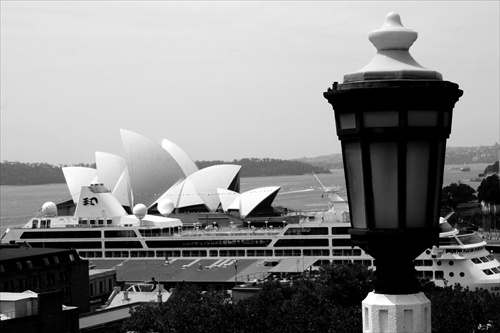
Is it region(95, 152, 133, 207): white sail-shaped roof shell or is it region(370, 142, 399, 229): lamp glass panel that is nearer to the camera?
region(370, 142, 399, 229): lamp glass panel

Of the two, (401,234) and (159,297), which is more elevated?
(401,234)

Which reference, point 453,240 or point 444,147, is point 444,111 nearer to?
point 444,147

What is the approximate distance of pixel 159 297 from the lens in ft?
141

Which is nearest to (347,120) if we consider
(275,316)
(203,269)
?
(275,316)

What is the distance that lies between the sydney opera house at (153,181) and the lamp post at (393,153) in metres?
Answer: 78.8

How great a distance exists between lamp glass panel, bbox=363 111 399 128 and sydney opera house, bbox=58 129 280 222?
259ft

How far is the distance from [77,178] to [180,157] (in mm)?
9028

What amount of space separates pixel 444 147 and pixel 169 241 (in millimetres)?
64721

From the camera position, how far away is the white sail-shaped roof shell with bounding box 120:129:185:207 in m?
86.1

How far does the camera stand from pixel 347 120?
4.66m

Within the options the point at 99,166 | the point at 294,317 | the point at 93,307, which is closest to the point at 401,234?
the point at 294,317

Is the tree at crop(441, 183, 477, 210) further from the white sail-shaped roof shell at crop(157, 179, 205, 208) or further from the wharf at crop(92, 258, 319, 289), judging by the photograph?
the wharf at crop(92, 258, 319, 289)

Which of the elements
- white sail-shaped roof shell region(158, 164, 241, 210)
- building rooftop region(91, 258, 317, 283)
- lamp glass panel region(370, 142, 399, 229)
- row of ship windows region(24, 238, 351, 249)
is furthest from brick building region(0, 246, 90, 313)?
white sail-shaped roof shell region(158, 164, 241, 210)

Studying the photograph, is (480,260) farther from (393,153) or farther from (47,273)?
(393,153)
